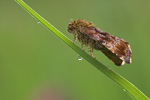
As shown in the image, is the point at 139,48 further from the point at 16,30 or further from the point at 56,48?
the point at 16,30

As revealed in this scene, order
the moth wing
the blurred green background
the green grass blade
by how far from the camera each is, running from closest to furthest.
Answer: the green grass blade → the moth wing → the blurred green background

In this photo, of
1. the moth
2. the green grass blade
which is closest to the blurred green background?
the moth

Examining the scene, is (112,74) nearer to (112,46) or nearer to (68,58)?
(112,46)

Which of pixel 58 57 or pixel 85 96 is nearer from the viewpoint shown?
pixel 85 96

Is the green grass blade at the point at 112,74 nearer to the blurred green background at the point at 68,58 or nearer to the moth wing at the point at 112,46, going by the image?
the moth wing at the point at 112,46

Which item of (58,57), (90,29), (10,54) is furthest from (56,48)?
(90,29)

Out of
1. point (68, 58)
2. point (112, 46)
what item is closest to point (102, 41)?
point (112, 46)

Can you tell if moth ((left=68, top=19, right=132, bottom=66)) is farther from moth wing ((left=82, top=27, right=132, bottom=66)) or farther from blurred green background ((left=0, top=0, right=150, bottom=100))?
blurred green background ((left=0, top=0, right=150, bottom=100))
